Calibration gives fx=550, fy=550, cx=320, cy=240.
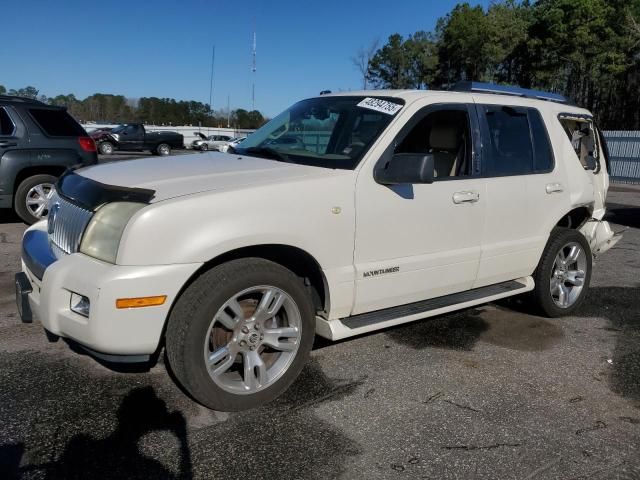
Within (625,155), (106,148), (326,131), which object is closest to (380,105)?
(326,131)

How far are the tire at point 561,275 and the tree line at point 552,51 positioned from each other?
37.7 metres

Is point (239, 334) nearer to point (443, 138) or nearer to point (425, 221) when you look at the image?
point (425, 221)

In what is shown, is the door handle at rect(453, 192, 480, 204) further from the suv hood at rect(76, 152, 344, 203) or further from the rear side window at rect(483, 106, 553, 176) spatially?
the suv hood at rect(76, 152, 344, 203)

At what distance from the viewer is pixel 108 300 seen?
265 cm

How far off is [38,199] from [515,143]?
6.66 meters

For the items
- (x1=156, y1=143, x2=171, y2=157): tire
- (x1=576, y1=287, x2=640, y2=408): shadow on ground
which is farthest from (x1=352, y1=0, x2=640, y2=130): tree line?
(x1=576, y1=287, x2=640, y2=408): shadow on ground

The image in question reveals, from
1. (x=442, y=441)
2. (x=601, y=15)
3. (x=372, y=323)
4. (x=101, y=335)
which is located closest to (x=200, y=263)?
(x=101, y=335)

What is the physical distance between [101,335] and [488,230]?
281 centimetres

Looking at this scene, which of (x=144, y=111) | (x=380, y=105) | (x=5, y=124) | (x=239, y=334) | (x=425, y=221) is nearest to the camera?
(x=239, y=334)

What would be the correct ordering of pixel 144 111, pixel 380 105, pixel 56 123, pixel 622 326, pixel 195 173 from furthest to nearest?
pixel 144 111 < pixel 56 123 < pixel 622 326 < pixel 380 105 < pixel 195 173

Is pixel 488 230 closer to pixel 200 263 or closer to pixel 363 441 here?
pixel 363 441

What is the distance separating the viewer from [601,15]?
39812mm

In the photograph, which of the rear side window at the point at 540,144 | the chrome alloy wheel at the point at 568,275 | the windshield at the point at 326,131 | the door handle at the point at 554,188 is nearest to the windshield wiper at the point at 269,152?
the windshield at the point at 326,131

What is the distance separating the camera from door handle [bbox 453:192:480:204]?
3895 millimetres
